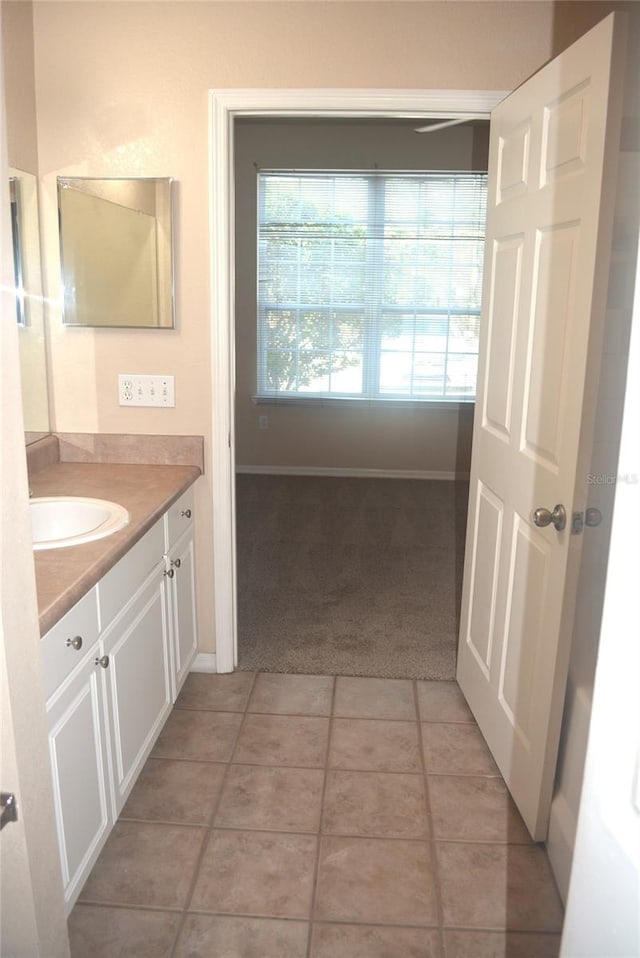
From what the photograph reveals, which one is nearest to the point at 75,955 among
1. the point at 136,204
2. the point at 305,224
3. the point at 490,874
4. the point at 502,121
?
the point at 490,874

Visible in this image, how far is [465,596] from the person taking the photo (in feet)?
9.09

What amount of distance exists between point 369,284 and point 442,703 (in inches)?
152

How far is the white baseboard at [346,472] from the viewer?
6141mm

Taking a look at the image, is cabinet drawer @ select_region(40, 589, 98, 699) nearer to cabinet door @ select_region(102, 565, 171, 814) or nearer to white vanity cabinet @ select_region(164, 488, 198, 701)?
cabinet door @ select_region(102, 565, 171, 814)

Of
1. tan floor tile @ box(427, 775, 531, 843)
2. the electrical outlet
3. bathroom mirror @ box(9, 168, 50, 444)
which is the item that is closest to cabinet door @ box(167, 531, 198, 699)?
the electrical outlet

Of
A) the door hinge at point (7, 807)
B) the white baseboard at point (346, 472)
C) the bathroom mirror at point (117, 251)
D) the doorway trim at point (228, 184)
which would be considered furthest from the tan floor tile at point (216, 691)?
the white baseboard at point (346, 472)

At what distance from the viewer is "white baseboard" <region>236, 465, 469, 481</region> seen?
242 inches

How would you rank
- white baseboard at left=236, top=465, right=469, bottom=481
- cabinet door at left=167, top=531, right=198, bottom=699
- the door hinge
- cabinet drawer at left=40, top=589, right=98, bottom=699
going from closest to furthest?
the door hinge < cabinet drawer at left=40, top=589, right=98, bottom=699 < cabinet door at left=167, top=531, right=198, bottom=699 < white baseboard at left=236, top=465, right=469, bottom=481

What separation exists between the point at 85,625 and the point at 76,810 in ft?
1.36

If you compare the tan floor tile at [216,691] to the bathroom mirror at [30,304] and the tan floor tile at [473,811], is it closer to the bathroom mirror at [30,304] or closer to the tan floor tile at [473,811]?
the tan floor tile at [473,811]

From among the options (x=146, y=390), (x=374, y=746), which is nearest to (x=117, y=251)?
(x=146, y=390)

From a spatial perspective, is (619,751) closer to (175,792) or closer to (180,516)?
(175,792)

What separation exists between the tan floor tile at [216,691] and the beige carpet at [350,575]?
14cm

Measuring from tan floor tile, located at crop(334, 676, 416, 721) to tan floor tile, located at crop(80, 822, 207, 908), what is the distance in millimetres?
817
